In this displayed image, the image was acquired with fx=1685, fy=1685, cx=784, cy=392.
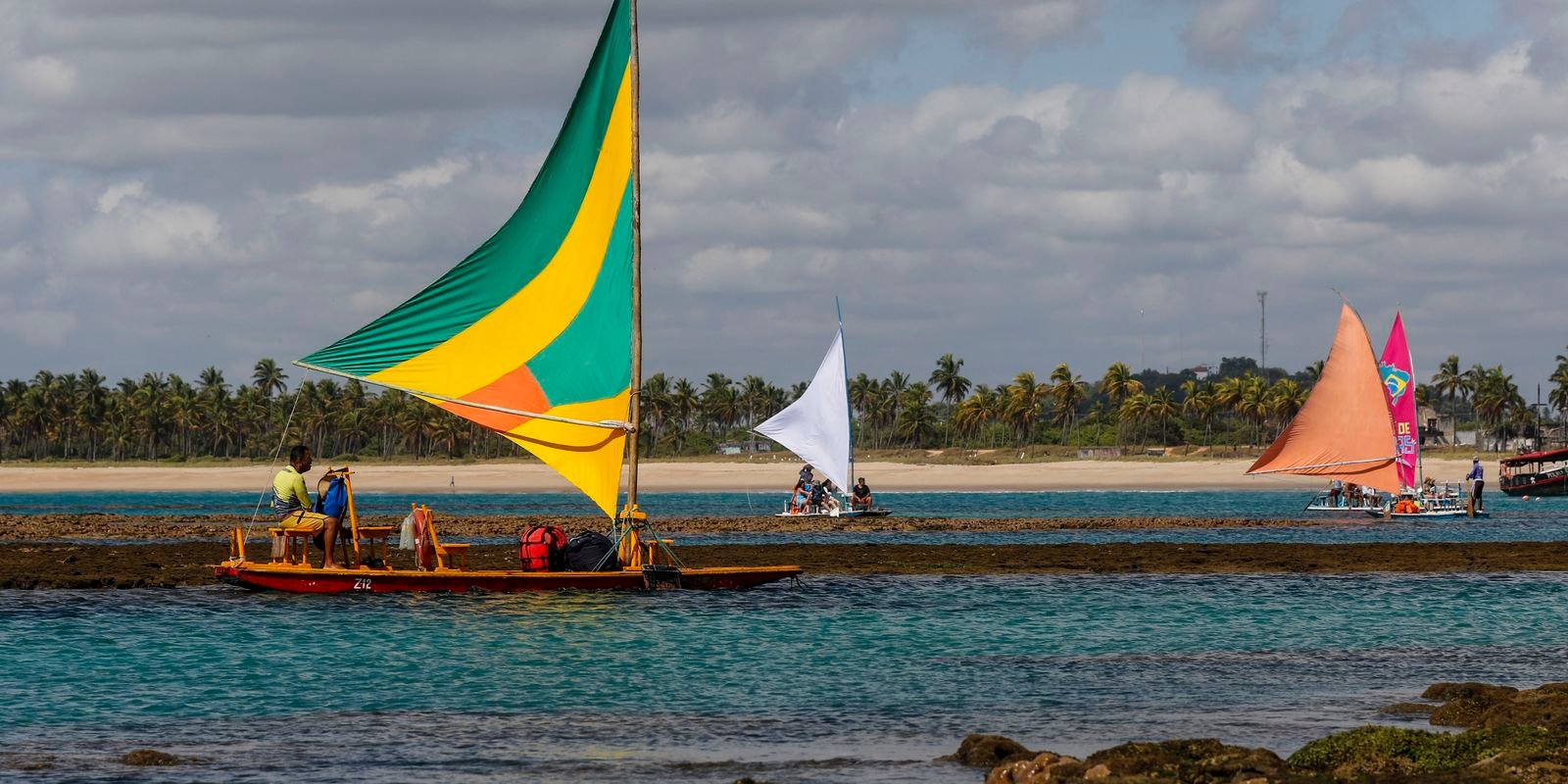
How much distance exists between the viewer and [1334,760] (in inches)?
589

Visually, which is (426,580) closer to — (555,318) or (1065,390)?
(555,318)

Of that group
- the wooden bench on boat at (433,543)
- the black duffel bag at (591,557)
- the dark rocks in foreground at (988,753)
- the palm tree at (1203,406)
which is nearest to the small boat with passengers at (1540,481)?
the palm tree at (1203,406)

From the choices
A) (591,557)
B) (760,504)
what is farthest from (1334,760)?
(760,504)

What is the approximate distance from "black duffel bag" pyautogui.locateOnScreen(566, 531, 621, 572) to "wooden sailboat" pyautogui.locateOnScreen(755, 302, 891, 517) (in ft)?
112

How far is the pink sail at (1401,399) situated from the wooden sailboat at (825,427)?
71.8 feet

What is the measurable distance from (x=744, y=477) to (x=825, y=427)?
63.4m

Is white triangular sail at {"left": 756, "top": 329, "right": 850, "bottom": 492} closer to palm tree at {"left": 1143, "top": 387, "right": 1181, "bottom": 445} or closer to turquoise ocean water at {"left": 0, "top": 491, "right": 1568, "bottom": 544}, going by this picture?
turquoise ocean water at {"left": 0, "top": 491, "right": 1568, "bottom": 544}

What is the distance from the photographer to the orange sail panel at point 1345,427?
66.2 m

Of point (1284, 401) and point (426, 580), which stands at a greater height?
point (1284, 401)

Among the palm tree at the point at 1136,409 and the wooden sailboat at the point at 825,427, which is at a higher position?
the palm tree at the point at 1136,409

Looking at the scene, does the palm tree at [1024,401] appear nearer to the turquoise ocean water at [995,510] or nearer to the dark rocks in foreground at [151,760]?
the turquoise ocean water at [995,510]

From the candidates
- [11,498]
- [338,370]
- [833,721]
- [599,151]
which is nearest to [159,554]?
[338,370]

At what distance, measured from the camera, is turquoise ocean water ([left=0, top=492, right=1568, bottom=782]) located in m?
17.1

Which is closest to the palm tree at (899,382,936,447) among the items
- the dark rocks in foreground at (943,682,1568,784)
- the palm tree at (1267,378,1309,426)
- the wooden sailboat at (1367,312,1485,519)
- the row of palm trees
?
the row of palm trees
